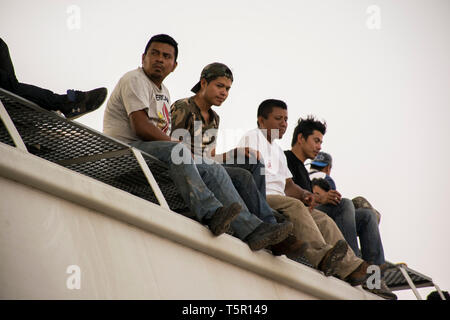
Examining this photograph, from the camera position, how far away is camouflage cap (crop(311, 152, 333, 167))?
8547 millimetres

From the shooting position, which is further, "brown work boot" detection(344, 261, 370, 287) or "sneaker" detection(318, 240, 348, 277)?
"brown work boot" detection(344, 261, 370, 287)

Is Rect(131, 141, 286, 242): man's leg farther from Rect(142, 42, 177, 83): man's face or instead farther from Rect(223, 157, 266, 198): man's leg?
Rect(142, 42, 177, 83): man's face

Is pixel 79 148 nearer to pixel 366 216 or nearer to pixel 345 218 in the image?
pixel 345 218

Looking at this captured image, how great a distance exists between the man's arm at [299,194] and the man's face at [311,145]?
2.74ft

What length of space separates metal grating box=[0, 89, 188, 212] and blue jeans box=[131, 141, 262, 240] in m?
0.13

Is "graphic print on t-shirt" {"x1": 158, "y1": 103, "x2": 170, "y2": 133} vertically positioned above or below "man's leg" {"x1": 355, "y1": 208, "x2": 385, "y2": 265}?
above

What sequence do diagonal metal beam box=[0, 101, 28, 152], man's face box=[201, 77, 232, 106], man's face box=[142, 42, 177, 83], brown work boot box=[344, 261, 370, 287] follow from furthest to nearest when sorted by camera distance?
brown work boot box=[344, 261, 370, 287] → man's face box=[201, 77, 232, 106] → man's face box=[142, 42, 177, 83] → diagonal metal beam box=[0, 101, 28, 152]

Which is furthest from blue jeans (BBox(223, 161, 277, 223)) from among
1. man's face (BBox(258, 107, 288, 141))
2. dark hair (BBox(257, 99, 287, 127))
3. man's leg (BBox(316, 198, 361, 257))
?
man's leg (BBox(316, 198, 361, 257))

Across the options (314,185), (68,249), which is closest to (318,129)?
(314,185)

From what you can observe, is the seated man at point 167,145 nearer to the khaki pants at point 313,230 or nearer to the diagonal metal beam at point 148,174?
the diagonal metal beam at point 148,174

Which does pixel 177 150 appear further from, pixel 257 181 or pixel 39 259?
pixel 39 259

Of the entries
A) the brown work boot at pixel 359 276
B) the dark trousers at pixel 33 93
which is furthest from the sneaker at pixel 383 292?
the dark trousers at pixel 33 93

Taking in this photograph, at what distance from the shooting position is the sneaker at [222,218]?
5.41 meters

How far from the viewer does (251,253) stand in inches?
238
